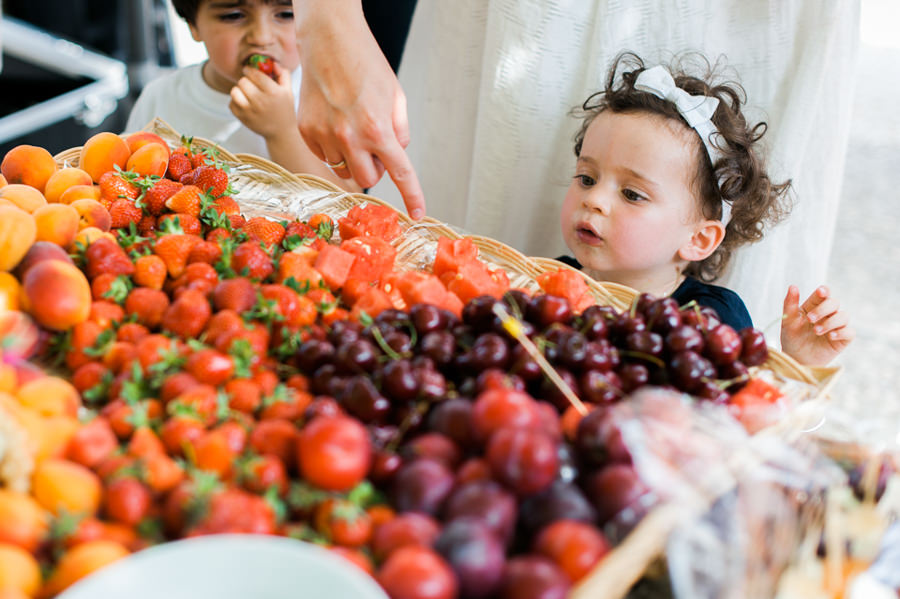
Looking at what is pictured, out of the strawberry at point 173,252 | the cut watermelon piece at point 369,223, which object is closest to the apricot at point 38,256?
the strawberry at point 173,252

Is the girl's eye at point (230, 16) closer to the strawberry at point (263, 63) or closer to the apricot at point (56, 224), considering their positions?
the strawberry at point (263, 63)

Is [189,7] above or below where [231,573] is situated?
above

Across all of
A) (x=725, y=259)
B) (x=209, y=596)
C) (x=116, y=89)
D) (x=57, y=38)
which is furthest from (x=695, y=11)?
(x=57, y=38)

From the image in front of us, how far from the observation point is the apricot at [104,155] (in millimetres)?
1302

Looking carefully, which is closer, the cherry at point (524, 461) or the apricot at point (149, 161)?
the cherry at point (524, 461)

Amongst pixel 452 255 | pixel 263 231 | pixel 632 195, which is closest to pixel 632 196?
pixel 632 195

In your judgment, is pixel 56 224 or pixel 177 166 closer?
pixel 56 224

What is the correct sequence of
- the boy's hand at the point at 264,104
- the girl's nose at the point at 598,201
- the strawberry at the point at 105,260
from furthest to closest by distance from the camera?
the boy's hand at the point at 264,104 < the girl's nose at the point at 598,201 < the strawberry at the point at 105,260

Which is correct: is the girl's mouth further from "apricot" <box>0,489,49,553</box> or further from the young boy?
"apricot" <box>0,489,49,553</box>

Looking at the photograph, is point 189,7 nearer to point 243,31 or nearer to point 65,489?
point 243,31

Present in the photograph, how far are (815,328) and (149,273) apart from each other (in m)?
1.18

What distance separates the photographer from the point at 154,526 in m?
0.64

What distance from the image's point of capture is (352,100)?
1.29 m

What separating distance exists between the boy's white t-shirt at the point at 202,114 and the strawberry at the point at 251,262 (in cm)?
139
